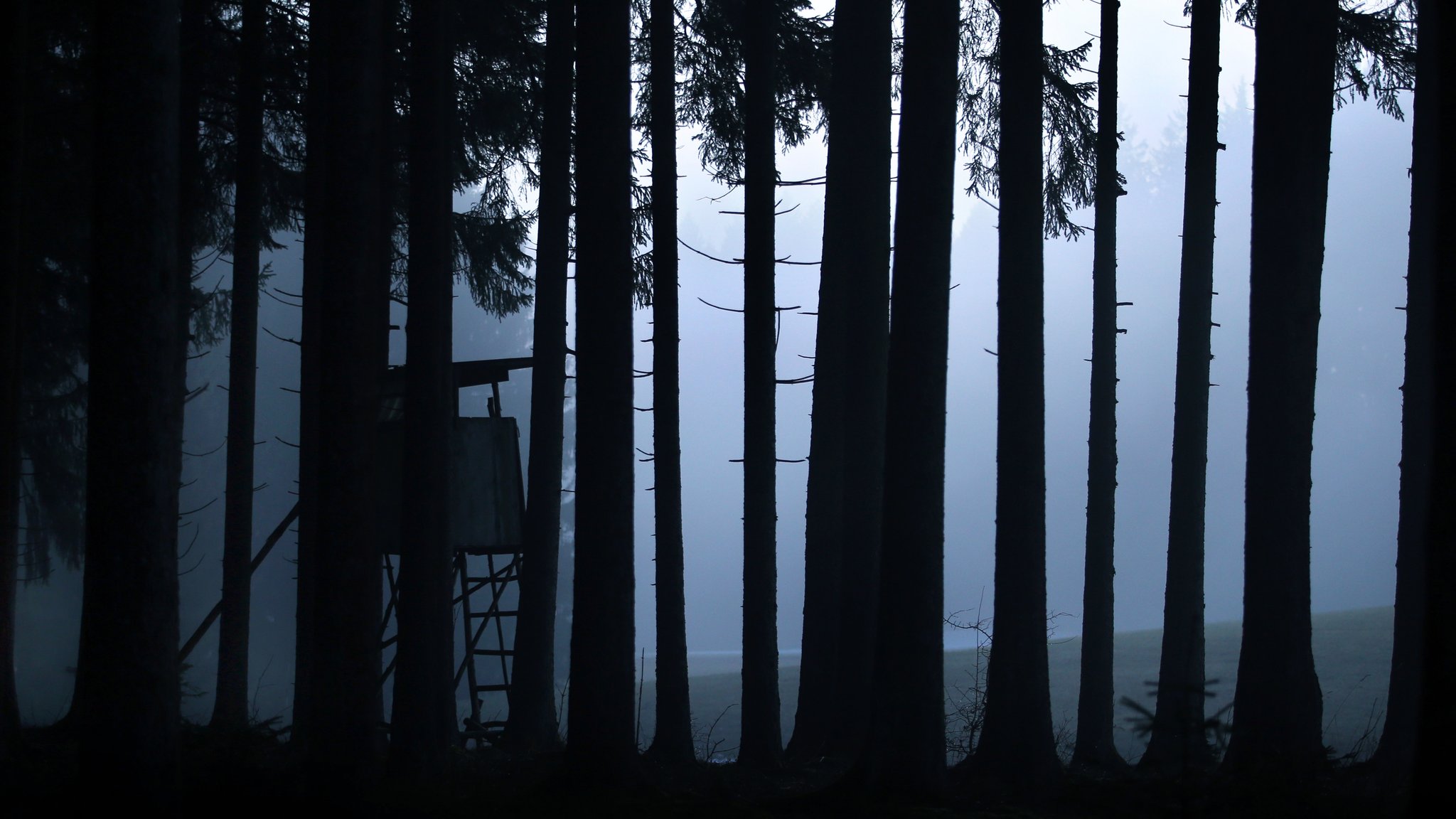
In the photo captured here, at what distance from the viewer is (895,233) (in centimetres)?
752

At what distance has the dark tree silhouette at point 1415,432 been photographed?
8070 mm

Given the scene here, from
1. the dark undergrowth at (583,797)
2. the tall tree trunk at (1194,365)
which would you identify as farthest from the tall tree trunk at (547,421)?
the tall tree trunk at (1194,365)

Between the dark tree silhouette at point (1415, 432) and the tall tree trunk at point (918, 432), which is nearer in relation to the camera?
the tall tree trunk at point (918, 432)

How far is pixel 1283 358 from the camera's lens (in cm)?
807

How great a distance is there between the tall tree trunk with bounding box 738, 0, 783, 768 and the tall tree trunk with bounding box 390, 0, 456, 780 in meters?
3.27

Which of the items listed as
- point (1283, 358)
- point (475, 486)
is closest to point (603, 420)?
point (1283, 358)

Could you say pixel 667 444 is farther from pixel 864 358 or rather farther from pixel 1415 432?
pixel 1415 432

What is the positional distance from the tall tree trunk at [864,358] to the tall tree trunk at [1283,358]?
365cm

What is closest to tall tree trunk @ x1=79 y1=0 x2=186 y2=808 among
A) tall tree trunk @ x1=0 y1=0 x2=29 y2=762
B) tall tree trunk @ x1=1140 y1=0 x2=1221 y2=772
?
tall tree trunk @ x1=0 y1=0 x2=29 y2=762

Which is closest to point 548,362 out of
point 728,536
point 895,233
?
point 895,233

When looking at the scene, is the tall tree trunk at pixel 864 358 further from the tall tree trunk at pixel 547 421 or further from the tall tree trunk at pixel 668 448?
the tall tree trunk at pixel 547 421

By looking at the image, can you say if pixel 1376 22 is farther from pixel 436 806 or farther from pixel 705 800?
pixel 436 806

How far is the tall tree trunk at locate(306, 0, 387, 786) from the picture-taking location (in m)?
7.02

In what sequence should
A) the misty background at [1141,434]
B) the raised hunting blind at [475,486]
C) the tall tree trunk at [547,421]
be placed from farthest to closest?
the misty background at [1141,434] < the raised hunting blind at [475,486] < the tall tree trunk at [547,421]
